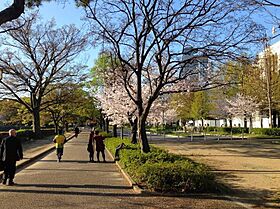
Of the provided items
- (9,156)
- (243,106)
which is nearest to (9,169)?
(9,156)

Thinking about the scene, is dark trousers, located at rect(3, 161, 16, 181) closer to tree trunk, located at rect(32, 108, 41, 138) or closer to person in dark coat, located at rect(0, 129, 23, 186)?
person in dark coat, located at rect(0, 129, 23, 186)

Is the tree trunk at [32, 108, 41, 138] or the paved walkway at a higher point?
the tree trunk at [32, 108, 41, 138]

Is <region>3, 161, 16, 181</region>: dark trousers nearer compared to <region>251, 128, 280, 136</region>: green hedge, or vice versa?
<region>3, 161, 16, 181</region>: dark trousers

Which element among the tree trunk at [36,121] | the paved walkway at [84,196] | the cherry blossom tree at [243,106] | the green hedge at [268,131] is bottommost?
the paved walkway at [84,196]

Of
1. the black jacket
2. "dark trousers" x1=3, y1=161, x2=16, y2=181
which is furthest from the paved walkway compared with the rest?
the black jacket

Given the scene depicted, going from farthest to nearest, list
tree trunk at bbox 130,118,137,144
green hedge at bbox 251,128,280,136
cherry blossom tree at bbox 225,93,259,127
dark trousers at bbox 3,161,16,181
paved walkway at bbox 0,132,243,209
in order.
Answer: cherry blossom tree at bbox 225,93,259,127 < green hedge at bbox 251,128,280,136 < tree trunk at bbox 130,118,137,144 < dark trousers at bbox 3,161,16,181 < paved walkway at bbox 0,132,243,209

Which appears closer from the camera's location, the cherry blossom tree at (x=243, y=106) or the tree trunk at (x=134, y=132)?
the tree trunk at (x=134, y=132)

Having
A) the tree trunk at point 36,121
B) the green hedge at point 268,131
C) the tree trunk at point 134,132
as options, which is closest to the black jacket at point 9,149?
the tree trunk at point 134,132

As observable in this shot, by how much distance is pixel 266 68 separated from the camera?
41.0 m

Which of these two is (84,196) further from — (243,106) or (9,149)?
(243,106)

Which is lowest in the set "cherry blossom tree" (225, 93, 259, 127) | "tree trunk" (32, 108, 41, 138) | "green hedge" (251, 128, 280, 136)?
"green hedge" (251, 128, 280, 136)

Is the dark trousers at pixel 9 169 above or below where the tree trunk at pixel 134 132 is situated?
below

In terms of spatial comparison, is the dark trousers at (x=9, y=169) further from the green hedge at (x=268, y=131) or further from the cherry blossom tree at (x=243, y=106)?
the cherry blossom tree at (x=243, y=106)

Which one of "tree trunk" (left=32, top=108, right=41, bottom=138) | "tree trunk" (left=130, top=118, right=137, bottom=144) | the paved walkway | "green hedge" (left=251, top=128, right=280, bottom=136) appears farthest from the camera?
"tree trunk" (left=32, top=108, right=41, bottom=138)
